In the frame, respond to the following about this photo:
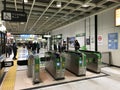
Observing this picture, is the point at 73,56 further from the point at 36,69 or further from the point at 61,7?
the point at 61,7

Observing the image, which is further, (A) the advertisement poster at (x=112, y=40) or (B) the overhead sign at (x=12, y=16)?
(A) the advertisement poster at (x=112, y=40)

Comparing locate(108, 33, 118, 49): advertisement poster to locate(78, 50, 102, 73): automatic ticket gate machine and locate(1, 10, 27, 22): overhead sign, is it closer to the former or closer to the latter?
locate(78, 50, 102, 73): automatic ticket gate machine

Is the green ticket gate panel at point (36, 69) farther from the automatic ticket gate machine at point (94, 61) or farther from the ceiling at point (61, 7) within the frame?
the ceiling at point (61, 7)

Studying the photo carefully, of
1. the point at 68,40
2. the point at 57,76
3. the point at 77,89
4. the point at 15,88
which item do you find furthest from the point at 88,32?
the point at 15,88

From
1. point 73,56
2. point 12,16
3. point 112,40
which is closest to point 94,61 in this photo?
point 73,56

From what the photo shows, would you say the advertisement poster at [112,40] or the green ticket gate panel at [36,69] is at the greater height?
the advertisement poster at [112,40]

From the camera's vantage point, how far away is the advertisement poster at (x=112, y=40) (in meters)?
7.21

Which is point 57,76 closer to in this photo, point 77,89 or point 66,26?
point 77,89

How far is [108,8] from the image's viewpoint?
7527 millimetres

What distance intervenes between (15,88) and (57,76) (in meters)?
1.69

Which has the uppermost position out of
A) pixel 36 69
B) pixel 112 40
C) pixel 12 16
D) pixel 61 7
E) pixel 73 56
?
pixel 61 7

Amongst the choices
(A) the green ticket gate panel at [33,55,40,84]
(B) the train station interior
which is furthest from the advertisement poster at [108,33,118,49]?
(A) the green ticket gate panel at [33,55,40,84]

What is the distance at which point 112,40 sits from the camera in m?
7.50

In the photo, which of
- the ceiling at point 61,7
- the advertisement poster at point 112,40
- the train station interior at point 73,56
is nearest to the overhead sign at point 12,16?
the train station interior at point 73,56
